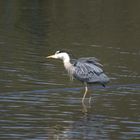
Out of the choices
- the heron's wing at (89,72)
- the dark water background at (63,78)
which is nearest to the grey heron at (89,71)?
the heron's wing at (89,72)

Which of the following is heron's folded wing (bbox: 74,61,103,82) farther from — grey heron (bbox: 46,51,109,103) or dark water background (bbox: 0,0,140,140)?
dark water background (bbox: 0,0,140,140)

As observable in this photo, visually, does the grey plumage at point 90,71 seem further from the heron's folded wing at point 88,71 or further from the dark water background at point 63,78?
the dark water background at point 63,78

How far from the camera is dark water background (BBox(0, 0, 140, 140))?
14695 millimetres

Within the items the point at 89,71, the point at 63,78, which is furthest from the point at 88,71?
the point at 63,78

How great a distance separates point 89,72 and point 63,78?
2906 millimetres

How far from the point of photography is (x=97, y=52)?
26.3m

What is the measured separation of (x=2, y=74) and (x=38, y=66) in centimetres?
218

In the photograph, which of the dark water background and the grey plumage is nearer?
the dark water background

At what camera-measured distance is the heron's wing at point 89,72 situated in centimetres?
1792

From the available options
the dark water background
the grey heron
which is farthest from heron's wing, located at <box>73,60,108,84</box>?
the dark water background

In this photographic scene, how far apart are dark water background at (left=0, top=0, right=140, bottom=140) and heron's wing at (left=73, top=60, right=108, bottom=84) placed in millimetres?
503

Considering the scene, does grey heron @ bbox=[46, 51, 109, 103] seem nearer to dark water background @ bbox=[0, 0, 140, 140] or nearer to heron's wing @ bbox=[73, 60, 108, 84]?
heron's wing @ bbox=[73, 60, 108, 84]

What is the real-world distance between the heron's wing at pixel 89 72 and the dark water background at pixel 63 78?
0.50 m

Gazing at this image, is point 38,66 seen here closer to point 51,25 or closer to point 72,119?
point 72,119
